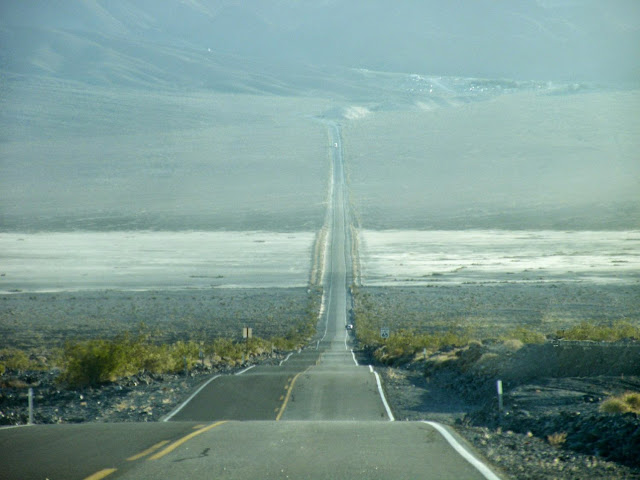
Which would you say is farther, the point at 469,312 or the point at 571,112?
the point at 571,112

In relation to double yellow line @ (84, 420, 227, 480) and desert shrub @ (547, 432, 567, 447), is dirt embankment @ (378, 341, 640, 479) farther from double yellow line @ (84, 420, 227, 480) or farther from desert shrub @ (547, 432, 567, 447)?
double yellow line @ (84, 420, 227, 480)

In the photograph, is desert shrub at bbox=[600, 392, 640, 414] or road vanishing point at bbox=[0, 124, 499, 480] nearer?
road vanishing point at bbox=[0, 124, 499, 480]

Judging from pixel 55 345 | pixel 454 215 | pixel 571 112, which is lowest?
pixel 55 345

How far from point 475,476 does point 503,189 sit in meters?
102

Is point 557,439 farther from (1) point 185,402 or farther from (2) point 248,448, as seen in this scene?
(1) point 185,402

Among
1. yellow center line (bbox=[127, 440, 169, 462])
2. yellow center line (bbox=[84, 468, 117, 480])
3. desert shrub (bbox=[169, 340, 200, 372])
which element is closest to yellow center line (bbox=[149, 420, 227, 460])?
yellow center line (bbox=[127, 440, 169, 462])

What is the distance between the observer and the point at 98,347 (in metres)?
16.5

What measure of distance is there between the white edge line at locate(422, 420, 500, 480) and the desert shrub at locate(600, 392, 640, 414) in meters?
2.09

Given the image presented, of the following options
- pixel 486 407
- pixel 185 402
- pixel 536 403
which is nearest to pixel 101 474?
pixel 486 407

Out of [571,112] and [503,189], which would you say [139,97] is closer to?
[571,112]

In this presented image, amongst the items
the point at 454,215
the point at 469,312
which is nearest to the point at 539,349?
the point at 469,312

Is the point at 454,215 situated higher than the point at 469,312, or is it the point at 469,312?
the point at 454,215

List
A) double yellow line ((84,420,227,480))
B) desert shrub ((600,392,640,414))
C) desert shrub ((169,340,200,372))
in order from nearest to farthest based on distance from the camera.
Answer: double yellow line ((84,420,227,480))
desert shrub ((600,392,640,414))
desert shrub ((169,340,200,372))

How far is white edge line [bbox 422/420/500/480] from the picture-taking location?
22.7 feet
